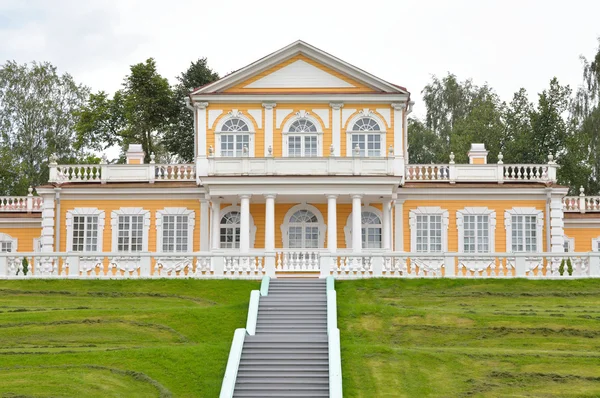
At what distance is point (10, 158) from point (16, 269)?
2675 centimetres

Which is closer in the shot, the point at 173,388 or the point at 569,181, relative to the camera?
the point at 173,388

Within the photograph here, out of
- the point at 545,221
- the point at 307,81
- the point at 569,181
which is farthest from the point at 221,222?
the point at 569,181

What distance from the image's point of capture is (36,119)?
64.0m

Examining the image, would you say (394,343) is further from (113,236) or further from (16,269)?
(113,236)

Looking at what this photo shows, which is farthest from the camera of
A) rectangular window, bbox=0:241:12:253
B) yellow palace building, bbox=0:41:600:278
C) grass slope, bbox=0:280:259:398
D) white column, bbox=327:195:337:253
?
rectangular window, bbox=0:241:12:253

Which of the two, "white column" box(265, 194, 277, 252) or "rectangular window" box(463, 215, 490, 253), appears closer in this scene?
"white column" box(265, 194, 277, 252)

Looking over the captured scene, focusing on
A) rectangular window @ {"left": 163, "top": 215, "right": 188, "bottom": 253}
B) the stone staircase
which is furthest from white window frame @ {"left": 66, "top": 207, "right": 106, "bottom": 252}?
the stone staircase

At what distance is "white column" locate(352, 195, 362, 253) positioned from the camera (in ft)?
130

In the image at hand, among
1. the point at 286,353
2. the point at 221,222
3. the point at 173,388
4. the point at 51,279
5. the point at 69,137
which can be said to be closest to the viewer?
the point at 173,388

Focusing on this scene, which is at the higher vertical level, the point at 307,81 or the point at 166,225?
the point at 307,81

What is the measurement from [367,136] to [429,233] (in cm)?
494

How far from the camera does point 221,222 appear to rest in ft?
140

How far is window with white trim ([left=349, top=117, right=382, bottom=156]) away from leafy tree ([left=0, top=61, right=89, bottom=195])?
26.0 metres

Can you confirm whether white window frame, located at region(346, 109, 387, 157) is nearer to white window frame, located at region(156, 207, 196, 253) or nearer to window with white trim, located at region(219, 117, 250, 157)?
window with white trim, located at region(219, 117, 250, 157)
